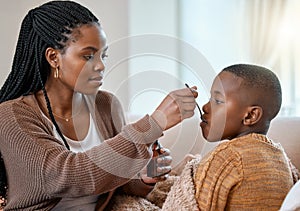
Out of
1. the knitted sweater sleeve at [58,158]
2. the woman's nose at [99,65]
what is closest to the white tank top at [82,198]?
the knitted sweater sleeve at [58,158]

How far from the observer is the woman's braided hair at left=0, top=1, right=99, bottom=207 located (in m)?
1.44

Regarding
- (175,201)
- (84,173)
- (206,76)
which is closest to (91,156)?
(84,173)

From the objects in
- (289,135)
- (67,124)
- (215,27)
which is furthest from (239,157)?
(215,27)

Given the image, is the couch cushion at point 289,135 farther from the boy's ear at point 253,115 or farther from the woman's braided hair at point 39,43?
the woman's braided hair at point 39,43

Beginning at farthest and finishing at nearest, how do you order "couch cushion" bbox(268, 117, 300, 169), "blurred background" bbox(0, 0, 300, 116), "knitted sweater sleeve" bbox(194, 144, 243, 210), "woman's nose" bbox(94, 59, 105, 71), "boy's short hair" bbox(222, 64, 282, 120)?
"blurred background" bbox(0, 0, 300, 116), "couch cushion" bbox(268, 117, 300, 169), "woman's nose" bbox(94, 59, 105, 71), "boy's short hair" bbox(222, 64, 282, 120), "knitted sweater sleeve" bbox(194, 144, 243, 210)

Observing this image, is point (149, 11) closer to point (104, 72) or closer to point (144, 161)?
point (104, 72)

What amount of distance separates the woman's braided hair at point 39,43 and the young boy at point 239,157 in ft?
1.39

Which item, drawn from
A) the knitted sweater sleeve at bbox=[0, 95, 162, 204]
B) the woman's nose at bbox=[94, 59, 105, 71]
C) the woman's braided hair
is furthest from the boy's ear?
the woman's braided hair

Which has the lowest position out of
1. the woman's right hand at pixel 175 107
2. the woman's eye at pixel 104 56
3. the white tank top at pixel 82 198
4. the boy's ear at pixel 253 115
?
the white tank top at pixel 82 198

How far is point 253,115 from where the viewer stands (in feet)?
4.27

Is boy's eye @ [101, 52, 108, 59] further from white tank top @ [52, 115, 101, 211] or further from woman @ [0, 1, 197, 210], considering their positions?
white tank top @ [52, 115, 101, 211]

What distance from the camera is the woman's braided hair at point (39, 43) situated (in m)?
1.44

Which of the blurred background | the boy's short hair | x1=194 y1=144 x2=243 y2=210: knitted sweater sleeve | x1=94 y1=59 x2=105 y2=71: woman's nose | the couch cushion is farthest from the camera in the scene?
the blurred background

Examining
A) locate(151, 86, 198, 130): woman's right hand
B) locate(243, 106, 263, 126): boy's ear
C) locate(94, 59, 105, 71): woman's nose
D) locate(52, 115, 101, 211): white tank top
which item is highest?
locate(94, 59, 105, 71): woman's nose
